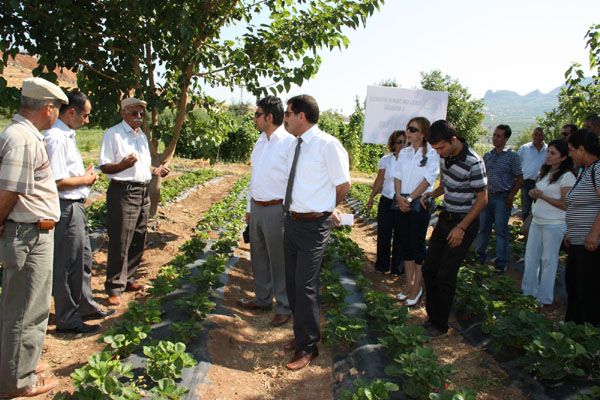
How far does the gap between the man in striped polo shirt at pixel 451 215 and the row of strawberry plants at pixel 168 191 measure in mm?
4987

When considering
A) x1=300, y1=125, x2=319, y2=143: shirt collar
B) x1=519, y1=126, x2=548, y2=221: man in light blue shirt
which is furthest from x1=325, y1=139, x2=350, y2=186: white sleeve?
x1=519, y1=126, x2=548, y2=221: man in light blue shirt

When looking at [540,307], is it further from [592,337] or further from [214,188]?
[214,188]

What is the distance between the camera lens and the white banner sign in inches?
292

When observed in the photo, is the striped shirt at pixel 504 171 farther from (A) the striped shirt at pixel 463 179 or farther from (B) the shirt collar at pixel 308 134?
(B) the shirt collar at pixel 308 134

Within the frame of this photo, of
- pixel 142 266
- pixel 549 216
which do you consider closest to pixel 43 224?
pixel 142 266

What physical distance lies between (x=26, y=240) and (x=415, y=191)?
12.4 feet

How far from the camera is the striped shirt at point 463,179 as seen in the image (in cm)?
406

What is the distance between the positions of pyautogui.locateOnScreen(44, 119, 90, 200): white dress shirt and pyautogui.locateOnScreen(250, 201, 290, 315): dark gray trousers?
5.25 feet

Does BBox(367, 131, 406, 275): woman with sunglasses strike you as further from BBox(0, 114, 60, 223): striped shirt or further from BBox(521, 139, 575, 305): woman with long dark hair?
BBox(0, 114, 60, 223): striped shirt

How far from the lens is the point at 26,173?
2830mm

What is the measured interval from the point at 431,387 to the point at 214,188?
40.2 feet

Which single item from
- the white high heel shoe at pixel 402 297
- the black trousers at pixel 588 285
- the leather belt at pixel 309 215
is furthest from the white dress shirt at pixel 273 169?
the black trousers at pixel 588 285

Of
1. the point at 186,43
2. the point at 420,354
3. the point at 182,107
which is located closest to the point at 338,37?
the point at 186,43

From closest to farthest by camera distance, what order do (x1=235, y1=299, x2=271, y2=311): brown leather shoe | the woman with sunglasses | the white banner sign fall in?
(x1=235, y1=299, x2=271, y2=311): brown leather shoe
the woman with sunglasses
the white banner sign
